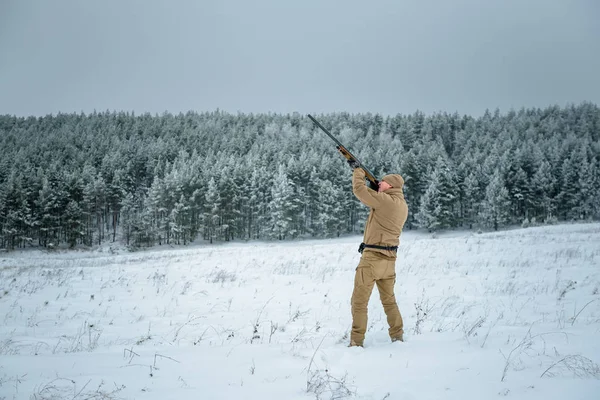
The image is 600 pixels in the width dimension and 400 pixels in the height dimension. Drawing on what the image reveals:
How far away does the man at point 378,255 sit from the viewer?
15.1 ft

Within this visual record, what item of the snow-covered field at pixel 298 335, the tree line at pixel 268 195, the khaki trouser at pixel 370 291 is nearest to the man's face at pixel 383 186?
the khaki trouser at pixel 370 291

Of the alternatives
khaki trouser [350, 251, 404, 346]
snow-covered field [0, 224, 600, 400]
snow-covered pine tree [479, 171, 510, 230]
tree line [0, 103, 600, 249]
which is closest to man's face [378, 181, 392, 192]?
khaki trouser [350, 251, 404, 346]

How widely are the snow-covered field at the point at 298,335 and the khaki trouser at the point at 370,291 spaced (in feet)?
0.74

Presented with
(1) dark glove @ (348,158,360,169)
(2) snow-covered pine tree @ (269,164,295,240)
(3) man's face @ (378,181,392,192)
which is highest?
(1) dark glove @ (348,158,360,169)

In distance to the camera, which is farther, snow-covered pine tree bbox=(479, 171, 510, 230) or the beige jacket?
snow-covered pine tree bbox=(479, 171, 510, 230)

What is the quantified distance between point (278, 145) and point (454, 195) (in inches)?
1868

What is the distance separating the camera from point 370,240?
4.83 m

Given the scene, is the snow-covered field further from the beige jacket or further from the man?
the beige jacket

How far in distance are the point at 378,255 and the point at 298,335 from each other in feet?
5.98

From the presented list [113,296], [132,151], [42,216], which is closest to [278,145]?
[132,151]

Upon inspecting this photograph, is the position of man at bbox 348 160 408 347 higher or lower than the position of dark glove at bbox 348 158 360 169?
lower

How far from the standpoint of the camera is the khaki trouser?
15.0 feet

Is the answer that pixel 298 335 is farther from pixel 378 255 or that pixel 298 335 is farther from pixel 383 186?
pixel 383 186

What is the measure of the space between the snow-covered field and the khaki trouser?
8.9 inches
